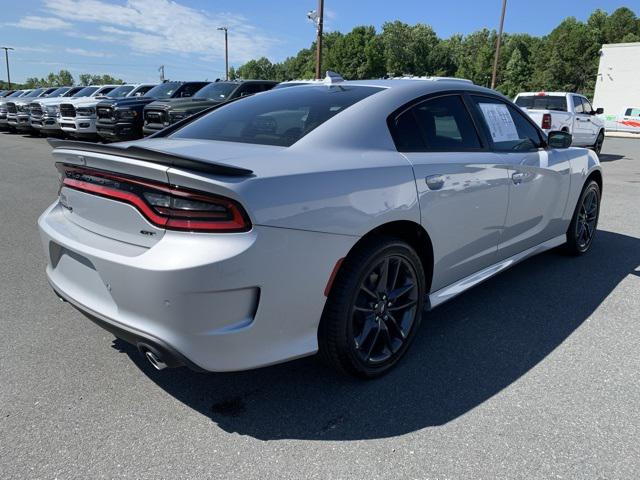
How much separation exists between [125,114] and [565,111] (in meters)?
11.6

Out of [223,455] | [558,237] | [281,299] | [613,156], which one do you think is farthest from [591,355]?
[613,156]

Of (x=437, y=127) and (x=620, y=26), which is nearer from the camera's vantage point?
(x=437, y=127)

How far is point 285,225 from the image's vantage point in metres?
2.08

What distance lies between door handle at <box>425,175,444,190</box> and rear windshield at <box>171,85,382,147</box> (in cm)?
61

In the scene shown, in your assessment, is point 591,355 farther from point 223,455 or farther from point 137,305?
point 137,305

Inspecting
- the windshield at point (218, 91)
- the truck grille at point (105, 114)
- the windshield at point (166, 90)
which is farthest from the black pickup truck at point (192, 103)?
the windshield at point (166, 90)

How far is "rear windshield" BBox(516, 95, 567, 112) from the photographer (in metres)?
13.8

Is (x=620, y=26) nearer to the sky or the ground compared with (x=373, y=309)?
nearer to the sky

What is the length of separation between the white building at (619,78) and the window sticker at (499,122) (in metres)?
40.4

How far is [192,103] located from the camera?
450 inches

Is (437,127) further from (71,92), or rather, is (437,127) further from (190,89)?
(71,92)

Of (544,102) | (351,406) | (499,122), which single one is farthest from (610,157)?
(351,406)

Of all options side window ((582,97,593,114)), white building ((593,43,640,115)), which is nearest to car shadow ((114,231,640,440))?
side window ((582,97,593,114))

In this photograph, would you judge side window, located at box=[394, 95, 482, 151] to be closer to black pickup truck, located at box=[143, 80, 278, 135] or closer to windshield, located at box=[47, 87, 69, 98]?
black pickup truck, located at box=[143, 80, 278, 135]
